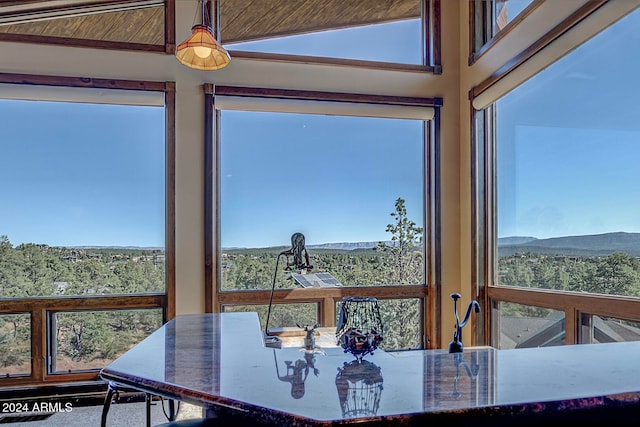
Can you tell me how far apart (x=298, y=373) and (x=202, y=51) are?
2375mm

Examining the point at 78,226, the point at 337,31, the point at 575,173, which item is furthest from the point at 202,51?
the point at 575,173

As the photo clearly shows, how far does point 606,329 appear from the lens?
2.86 metres

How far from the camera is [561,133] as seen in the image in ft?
10.7

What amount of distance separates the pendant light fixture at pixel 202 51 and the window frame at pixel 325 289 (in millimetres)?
964

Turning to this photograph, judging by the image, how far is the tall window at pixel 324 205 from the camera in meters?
4.10

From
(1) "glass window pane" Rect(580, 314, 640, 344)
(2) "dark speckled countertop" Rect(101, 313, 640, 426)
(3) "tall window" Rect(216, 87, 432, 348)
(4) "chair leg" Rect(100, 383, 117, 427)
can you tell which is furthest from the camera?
(3) "tall window" Rect(216, 87, 432, 348)

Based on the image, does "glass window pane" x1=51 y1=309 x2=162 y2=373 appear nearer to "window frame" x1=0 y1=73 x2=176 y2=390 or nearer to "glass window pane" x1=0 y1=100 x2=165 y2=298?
"window frame" x1=0 y1=73 x2=176 y2=390

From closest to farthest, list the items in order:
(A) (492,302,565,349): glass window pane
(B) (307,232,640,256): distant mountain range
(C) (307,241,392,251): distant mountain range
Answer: (B) (307,232,640,256): distant mountain range, (A) (492,302,565,349): glass window pane, (C) (307,241,392,251): distant mountain range

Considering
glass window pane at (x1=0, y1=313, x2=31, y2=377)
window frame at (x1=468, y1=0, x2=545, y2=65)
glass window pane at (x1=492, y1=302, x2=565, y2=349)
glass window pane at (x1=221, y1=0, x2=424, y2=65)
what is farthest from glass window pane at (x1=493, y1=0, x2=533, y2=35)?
glass window pane at (x1=0, y1=313, x2=31, y2=377)

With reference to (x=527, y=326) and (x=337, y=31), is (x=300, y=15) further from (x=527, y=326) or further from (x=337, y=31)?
(x=527, y=326)

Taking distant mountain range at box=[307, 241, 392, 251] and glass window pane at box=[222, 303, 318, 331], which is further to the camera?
distant mountain range at box=[307, 241, 392, 251]

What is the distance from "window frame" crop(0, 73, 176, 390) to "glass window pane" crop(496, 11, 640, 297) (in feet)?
9.27

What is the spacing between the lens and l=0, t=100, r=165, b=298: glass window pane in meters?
3.78

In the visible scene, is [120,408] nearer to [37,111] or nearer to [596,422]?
[37,111]
